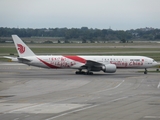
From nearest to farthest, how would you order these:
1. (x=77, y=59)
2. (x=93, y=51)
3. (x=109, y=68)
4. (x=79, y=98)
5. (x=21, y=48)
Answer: (x=79, y=98), (x=109, y=68), (x=77, y=59), (x=21, y=48), (x=93, y=51)

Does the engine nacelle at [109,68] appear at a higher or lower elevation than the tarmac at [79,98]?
higher

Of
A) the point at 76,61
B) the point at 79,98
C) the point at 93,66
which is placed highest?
the point at 76,61

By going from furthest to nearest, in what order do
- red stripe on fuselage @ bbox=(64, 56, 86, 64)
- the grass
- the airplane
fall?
the grass < red stripe on fuselage @ bbox=(64, 56, 86, 64) < the airplane

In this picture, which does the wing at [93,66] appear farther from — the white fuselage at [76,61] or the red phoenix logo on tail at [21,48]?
the red phoenix logo on tail at [21,48]

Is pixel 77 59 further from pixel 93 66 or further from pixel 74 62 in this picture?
pixel 93 66

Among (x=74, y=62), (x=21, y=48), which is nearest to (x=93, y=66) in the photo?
(x=74, y=62)

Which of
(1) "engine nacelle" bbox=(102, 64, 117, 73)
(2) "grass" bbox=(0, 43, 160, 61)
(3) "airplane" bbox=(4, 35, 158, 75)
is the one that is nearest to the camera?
(1) "engine nacelle" bbox=(102, 64, 117, 73)

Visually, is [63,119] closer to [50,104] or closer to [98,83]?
[50,104]

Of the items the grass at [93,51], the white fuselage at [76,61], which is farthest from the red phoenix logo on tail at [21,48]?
the grass at [93,51]

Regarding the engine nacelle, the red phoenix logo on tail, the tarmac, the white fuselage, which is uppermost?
the red phoenix logo on tail

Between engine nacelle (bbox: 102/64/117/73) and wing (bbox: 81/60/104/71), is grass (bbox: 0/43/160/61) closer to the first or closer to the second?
wing (bbox: 81/60/104/71)

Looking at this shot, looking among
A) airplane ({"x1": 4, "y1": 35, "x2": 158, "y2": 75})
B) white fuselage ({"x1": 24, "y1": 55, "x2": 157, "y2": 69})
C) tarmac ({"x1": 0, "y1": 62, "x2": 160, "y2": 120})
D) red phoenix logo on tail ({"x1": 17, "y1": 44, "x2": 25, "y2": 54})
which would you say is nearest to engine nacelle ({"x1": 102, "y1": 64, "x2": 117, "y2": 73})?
airplane ({"x1": 4, "y1": 35, "x2": 158, "y2": 75})

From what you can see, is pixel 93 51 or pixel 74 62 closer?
pixel 74 62

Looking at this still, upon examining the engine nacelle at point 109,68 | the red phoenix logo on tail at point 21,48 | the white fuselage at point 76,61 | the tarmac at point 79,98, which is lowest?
the tarmac at point 79,98
